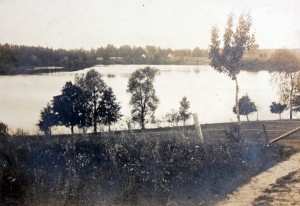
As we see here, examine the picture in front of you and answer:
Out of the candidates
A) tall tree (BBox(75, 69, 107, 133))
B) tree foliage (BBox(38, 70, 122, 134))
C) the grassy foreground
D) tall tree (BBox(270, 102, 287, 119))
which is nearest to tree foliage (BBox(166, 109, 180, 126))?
tree foliage (BBox(38, 70, 122, 134))

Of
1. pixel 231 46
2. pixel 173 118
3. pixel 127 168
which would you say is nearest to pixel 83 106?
pixel 173 118

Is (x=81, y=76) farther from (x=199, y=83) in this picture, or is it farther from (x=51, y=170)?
(x=51, y=170)

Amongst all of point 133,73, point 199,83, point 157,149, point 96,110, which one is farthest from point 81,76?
point 157,149

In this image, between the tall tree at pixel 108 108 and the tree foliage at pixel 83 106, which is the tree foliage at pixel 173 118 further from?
the tall tree at pixel 108 108

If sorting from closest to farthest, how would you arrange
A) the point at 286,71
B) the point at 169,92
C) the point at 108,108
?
the point at 286,71 → the point at 108,108 → the point at 169,92

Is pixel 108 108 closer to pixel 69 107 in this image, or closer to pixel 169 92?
pixel 69 107

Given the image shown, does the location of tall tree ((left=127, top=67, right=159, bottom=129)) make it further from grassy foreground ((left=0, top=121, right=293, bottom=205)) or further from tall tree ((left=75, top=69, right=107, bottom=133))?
grassy foreground ((left=0, top=121, right=293, bottom=205))
